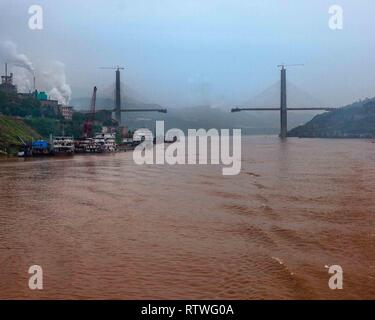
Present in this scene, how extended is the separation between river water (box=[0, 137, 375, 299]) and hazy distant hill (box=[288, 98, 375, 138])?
5009 cm

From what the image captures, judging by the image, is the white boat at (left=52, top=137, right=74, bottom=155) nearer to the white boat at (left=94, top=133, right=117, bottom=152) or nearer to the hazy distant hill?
the white boat at (left=94, top=133, right=117, bottom=152)

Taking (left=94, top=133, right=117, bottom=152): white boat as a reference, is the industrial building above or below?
above

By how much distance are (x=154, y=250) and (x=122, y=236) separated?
88 cm

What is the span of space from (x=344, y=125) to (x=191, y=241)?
59.8 m

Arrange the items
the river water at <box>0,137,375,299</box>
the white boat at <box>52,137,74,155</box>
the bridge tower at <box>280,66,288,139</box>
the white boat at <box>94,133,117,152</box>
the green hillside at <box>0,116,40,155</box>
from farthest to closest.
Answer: the bridge tower at <box>280,66,288,139</box> → the white boat at <box>94,133,117,152</box> → the white boat at <box>52,137,74,155</box> → the green hillside at <box>0,116,40,155</box> → the river water at <box>0,137,375,299</box>

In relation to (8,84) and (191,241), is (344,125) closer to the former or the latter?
(8,84)

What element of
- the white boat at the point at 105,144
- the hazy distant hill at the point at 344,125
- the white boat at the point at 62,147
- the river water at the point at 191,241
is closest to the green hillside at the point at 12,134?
the white boat at the point at 62,147

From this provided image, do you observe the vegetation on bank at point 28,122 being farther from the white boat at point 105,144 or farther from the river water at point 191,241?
the river water at point 191,241

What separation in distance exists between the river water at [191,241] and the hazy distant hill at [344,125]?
50086 mm

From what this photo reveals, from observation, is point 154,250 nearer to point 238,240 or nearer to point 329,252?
point 238,240

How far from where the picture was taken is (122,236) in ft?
21.5

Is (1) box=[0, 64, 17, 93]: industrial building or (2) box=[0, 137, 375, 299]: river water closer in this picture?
(2) box=[0, 137, 375, 299]: river water

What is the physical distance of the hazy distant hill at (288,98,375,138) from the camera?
193 feet

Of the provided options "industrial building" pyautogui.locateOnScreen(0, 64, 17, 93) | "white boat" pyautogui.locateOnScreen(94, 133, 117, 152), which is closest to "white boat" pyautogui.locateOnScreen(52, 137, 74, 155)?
"white boat" pyautogui.locateOnScreen(94, 133, 117, 152)
